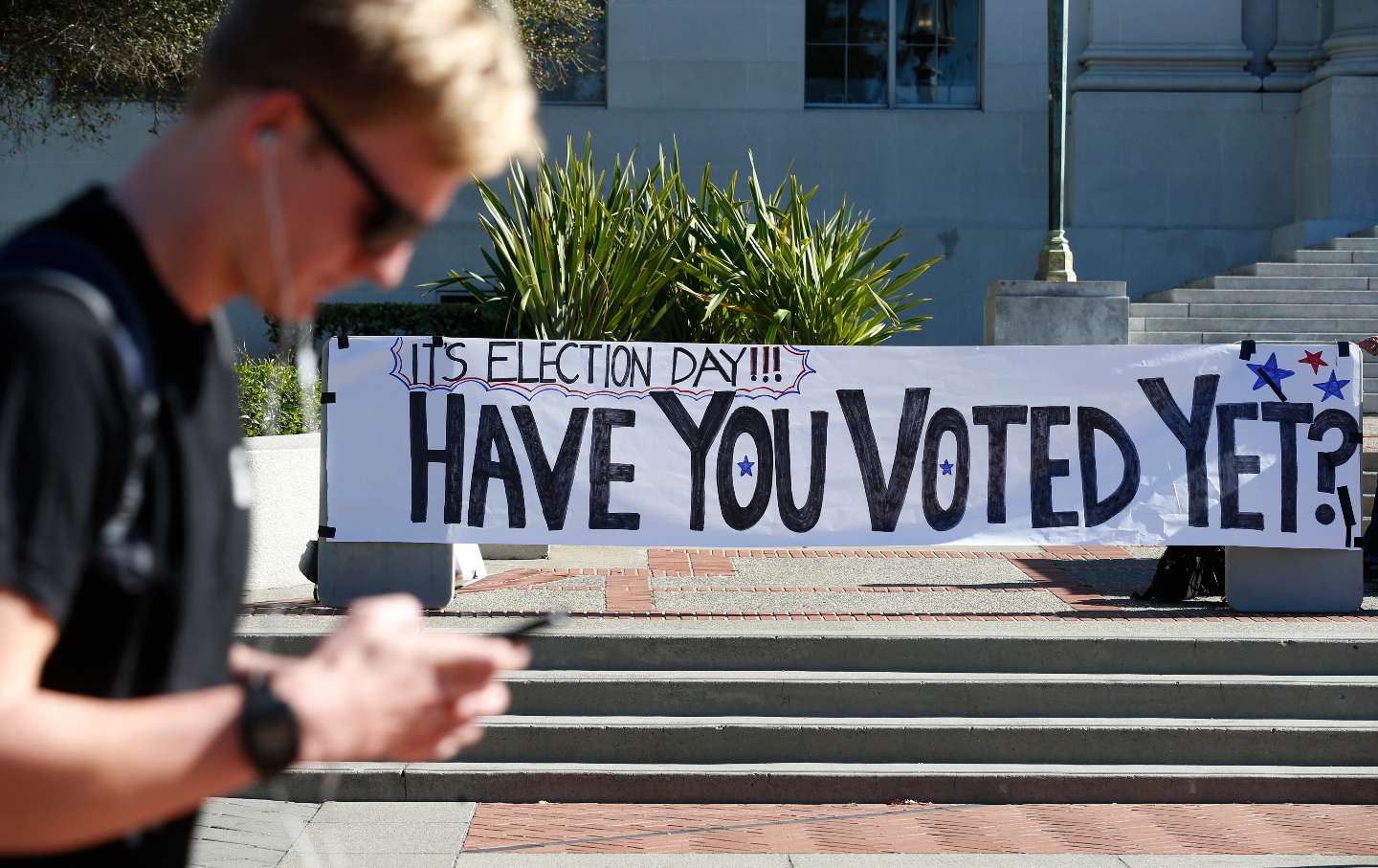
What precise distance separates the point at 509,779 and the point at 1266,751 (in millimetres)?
3447

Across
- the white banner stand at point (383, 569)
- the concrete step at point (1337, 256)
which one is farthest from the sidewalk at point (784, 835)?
the concrete step at point (1337, 256)

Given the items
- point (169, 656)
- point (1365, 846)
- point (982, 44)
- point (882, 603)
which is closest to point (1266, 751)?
point (1365, 846)

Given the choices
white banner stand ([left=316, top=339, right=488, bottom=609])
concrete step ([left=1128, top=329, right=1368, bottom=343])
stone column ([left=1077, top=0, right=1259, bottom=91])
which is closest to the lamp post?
concrete step ([left=1128, top=329, right=1368, bottom=343])

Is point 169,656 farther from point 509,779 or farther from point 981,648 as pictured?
point 981,648

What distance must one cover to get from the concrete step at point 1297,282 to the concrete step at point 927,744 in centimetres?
1088

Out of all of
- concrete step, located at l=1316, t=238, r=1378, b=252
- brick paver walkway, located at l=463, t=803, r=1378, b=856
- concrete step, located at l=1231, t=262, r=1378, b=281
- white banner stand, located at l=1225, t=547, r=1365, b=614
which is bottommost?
brick paver walkway, located at l=463, t=803, r=1378, b=856

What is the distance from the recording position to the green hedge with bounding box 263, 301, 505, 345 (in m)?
15.4

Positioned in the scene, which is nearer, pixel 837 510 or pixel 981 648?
pixel 981 648

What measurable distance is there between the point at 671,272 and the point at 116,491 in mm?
10678

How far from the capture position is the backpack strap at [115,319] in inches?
46.0

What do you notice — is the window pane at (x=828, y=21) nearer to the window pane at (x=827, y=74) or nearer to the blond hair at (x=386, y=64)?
the window pane at (x=827, y=74)

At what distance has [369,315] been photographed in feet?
51.9

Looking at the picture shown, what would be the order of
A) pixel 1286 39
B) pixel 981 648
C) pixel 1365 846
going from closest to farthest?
pixel 1365 846 < pixel 981 648 < pixel 1286 39

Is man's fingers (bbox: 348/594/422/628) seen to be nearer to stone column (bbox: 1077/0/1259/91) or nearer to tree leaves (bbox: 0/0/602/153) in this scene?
tree leaves (bbox: 0/0/602/153)
